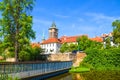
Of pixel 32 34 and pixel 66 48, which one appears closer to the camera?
pixel 32 34

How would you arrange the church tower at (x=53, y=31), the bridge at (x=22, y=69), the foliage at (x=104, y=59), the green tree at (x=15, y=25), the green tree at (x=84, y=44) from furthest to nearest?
the church tower at (x=53, y=31) → the green tree at (x=84, y=44) → the foliage at (x=104, y=59) → the green tree at (x=15, y=25) → the bridge at (x=22, y=69)

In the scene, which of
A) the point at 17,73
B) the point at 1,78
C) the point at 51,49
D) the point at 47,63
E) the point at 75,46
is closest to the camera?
the point at 1,78

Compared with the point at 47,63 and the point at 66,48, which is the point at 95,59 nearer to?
the point at 47,63

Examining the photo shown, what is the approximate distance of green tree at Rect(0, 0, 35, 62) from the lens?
38875 mm

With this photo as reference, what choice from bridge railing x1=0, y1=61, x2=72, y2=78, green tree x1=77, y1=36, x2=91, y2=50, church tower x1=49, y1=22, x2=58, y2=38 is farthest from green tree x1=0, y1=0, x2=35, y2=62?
church tower x1=49, y1=22, x2=58, y2=38

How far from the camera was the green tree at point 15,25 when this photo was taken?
3888 centimetres

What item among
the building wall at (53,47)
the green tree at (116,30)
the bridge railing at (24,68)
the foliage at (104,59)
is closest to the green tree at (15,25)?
the bridge railing at (24,68)

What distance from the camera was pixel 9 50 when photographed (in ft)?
131

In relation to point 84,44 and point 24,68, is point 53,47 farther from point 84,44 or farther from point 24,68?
point 24,68

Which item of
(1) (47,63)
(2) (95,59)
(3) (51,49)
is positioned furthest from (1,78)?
(3) (51,49)

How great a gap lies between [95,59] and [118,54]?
4119mm

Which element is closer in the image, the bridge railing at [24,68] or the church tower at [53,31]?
the bridge railing at [24,68]

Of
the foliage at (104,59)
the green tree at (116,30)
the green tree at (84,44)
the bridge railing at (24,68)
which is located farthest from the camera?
the green tree at (84,44)

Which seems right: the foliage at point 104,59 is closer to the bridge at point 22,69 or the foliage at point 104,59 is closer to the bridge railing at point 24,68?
the bridge railing at point 24,68
